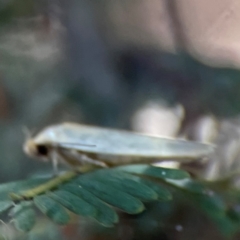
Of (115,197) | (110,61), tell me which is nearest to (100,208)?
(115,197)

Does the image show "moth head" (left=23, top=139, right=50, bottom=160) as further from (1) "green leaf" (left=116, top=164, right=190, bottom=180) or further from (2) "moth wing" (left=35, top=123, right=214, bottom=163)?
(1) "green leaf" (left=116, top=164, right=190, bottom=180)

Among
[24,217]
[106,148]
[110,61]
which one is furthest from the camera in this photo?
[110,61]

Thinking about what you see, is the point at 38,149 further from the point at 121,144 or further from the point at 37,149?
the point at 121,144

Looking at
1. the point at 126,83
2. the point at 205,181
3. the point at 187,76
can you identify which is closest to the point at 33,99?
the point at 126,83

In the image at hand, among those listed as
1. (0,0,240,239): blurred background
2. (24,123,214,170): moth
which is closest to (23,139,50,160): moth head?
(24,123,214,170): moth

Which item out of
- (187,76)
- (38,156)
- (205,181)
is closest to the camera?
(205,181)

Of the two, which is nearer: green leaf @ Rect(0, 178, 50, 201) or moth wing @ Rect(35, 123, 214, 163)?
green leaf @ Rect(0, 178, 50, 201)

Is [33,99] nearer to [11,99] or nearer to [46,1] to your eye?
[11,99]
